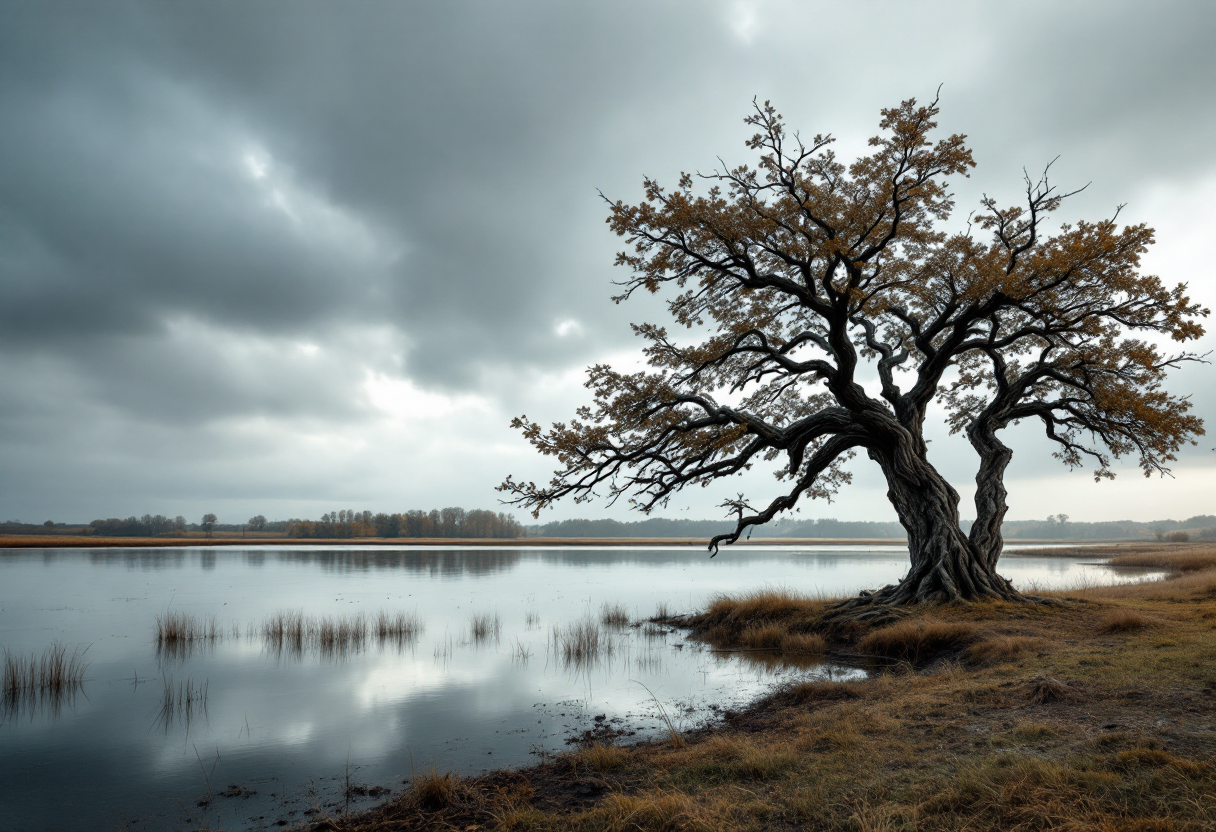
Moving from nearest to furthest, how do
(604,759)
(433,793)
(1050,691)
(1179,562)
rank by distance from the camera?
(433,793) < (604,759) < (1050,691) < (1179,562)

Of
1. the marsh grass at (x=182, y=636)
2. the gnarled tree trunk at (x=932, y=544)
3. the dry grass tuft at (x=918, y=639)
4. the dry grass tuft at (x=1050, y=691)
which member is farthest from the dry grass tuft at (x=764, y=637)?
the marsh grass at (x=182, y=636)

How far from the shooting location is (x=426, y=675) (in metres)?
15.0

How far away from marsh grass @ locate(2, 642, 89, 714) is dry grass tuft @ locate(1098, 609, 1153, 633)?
65.2ft

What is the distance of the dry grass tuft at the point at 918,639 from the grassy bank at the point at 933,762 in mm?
1228

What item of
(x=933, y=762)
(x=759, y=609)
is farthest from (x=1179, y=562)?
(x=933, y=762)

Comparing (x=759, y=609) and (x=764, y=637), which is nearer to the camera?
(x=764, y=637)

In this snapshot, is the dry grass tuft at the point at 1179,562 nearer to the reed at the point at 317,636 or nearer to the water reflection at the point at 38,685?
the reed at the point at 317,636

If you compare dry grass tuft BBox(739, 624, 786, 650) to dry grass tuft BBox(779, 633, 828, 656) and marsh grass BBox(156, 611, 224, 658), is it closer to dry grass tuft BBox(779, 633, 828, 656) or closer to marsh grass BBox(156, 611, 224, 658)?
dry grass tuft BBox(779, 633, 828, 656)

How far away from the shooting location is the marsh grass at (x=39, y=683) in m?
12.5

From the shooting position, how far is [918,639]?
547 inches

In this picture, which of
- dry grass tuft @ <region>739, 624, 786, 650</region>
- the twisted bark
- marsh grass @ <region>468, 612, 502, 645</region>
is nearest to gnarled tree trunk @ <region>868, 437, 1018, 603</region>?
the twisted bark

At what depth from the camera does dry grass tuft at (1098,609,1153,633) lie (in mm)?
12711

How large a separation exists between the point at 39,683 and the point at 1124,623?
71.1 feet

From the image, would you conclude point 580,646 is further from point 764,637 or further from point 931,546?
point 931,546
